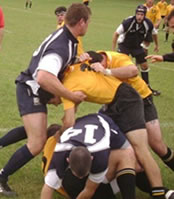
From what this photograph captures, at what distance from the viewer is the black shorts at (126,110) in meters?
4.25

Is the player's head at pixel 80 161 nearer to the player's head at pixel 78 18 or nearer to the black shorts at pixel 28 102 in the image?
the black shorts at pixel 28 102

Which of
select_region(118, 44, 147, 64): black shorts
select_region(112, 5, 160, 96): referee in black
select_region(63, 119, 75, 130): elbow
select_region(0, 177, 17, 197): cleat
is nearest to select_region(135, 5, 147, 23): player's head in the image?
select_region(112, 5, 160, 96): referee in black

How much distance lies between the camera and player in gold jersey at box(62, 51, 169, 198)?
13.1ft

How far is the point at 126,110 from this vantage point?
429cm

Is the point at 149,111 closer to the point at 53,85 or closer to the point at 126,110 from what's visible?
the point at 126,110

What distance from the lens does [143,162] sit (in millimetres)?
4199

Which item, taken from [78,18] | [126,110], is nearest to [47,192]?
[126,110]

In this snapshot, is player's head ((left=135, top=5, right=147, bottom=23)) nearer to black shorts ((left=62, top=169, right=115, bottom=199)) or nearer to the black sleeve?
the black sleeve

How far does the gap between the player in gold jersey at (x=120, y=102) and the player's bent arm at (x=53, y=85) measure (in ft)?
0.27

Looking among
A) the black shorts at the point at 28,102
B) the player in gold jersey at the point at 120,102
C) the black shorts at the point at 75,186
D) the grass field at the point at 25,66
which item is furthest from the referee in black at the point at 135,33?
the black shorts at the point at 75,186

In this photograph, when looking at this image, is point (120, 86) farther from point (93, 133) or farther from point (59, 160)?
point (59, 160)

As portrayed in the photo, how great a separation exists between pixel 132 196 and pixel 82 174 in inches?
27.9

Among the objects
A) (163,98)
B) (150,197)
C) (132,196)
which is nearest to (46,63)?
(132,196)

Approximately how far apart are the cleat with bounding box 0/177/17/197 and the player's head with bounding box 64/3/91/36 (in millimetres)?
1613
